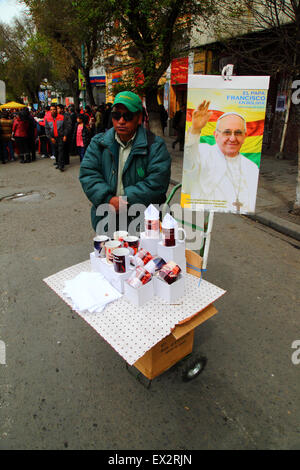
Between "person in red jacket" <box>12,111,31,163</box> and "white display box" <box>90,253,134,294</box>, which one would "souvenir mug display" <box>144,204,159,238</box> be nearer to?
"white display box" <box>90,253,134,294</box>

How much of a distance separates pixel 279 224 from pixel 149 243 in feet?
12.9

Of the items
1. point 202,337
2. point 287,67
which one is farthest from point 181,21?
point 202,337

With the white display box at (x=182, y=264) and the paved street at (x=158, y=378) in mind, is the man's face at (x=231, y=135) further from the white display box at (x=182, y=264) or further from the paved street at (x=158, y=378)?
the paved street at (x=158, y=378)

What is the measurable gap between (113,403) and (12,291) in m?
2.05

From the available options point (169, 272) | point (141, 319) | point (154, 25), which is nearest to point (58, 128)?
point (154, 25)

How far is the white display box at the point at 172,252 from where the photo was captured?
2.04 m

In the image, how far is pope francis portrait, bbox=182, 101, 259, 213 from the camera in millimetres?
2355

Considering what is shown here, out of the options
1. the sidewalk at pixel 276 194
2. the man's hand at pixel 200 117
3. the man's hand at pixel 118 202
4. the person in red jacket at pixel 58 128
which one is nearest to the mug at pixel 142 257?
the man's hand at pixel 118 202

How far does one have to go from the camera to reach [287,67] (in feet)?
16.7

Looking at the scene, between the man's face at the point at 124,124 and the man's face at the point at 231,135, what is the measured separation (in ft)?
2.12

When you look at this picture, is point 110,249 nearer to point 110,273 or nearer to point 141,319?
point 110,273

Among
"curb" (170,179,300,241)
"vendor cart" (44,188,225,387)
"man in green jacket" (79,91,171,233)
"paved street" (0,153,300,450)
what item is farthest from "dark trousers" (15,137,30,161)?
"vendor cart" (44,188,225,387)

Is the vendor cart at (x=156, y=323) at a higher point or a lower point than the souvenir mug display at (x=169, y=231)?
lower

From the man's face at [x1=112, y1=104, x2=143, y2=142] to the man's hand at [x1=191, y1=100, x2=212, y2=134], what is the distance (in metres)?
0.46
